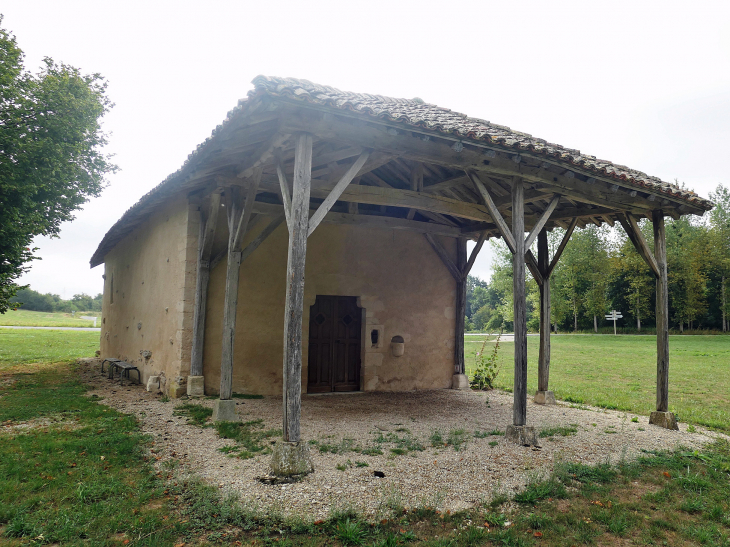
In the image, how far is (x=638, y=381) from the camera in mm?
10703

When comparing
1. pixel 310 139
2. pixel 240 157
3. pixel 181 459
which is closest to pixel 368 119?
pixel 310 139

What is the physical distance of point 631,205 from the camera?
6199mm

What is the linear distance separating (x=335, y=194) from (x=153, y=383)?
18.4 ft

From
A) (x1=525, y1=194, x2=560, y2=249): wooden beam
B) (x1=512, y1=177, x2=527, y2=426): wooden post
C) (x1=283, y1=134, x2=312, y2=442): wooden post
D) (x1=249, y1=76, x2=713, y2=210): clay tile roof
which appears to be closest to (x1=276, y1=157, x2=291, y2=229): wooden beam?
(x1=283, y1=134, x2=312, y2=442): wooden post

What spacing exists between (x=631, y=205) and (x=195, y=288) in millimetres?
6692

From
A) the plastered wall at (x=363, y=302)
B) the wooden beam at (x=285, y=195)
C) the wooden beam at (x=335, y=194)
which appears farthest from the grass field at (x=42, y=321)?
the wooden beam at (x=335, y=194)

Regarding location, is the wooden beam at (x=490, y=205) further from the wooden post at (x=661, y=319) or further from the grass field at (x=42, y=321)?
the grass field at (x=42, y=321)

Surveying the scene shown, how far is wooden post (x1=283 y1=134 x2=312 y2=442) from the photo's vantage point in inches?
151

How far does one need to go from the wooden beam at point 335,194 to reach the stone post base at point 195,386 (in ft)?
13.6

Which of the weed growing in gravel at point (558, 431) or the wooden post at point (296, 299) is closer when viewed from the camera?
the wooden post at point (296, 299)

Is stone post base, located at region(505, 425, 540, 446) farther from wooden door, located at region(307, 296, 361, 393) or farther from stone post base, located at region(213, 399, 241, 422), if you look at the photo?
wooden door, located at region(307, 296, 361, 393)

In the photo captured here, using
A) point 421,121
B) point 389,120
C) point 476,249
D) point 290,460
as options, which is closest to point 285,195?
point 389,120

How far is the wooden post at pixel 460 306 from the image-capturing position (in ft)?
30.7

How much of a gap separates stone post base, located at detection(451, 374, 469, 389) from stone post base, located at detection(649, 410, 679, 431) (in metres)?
3.70
